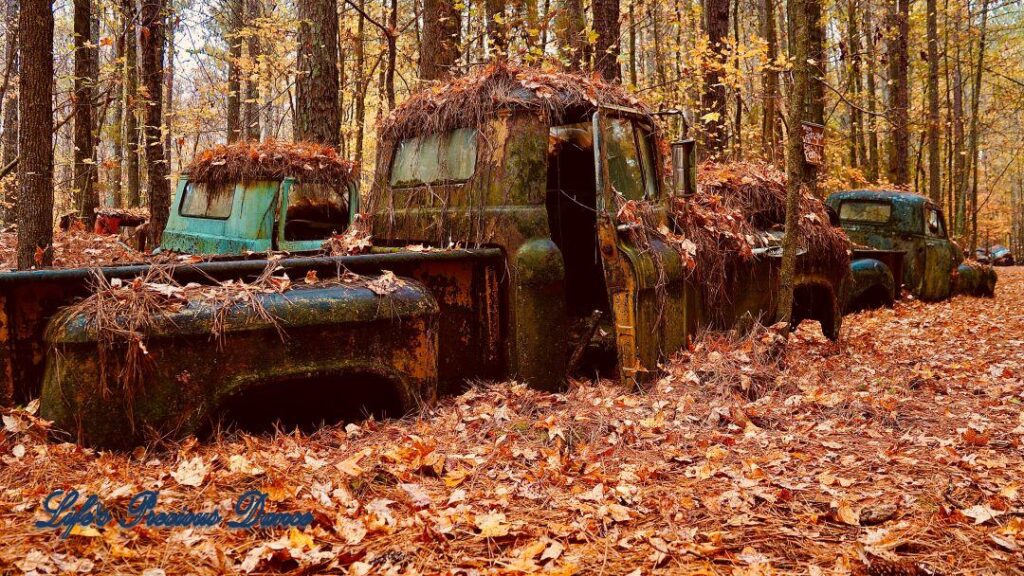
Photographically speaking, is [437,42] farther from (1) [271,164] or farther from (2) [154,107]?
(2) [154,107]

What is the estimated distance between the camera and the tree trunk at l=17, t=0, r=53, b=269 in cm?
547

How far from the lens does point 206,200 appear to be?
739 cm

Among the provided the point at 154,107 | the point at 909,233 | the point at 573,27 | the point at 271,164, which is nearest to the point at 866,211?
the point at 909,233

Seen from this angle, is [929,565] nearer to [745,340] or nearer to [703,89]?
[745,340]

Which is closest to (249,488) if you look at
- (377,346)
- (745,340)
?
(377,346)

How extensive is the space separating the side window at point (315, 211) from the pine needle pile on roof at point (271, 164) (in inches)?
3.7

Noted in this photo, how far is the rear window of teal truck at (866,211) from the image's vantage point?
12.7 metres

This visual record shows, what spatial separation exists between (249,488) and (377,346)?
104 cm

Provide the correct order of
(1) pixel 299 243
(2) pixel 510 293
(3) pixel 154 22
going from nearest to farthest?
1. (2) pixel 510 293
2. (1) pixel 299 243
3. (3) pixel 154 22

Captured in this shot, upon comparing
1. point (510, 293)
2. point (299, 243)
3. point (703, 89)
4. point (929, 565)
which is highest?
point (703, 89)

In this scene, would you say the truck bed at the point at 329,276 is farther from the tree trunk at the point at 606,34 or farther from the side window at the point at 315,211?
the tree trunk at the point at 606,34

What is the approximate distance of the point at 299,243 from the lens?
23.0 feet

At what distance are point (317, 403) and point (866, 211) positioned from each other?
1165 cm

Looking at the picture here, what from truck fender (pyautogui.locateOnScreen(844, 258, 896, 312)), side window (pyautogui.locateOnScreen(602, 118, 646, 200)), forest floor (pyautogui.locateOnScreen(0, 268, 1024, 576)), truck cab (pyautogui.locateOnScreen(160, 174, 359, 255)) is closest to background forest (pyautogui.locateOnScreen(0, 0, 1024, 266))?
side window (pyautogui.locateOnScreen(602, 118, 646, 200))
